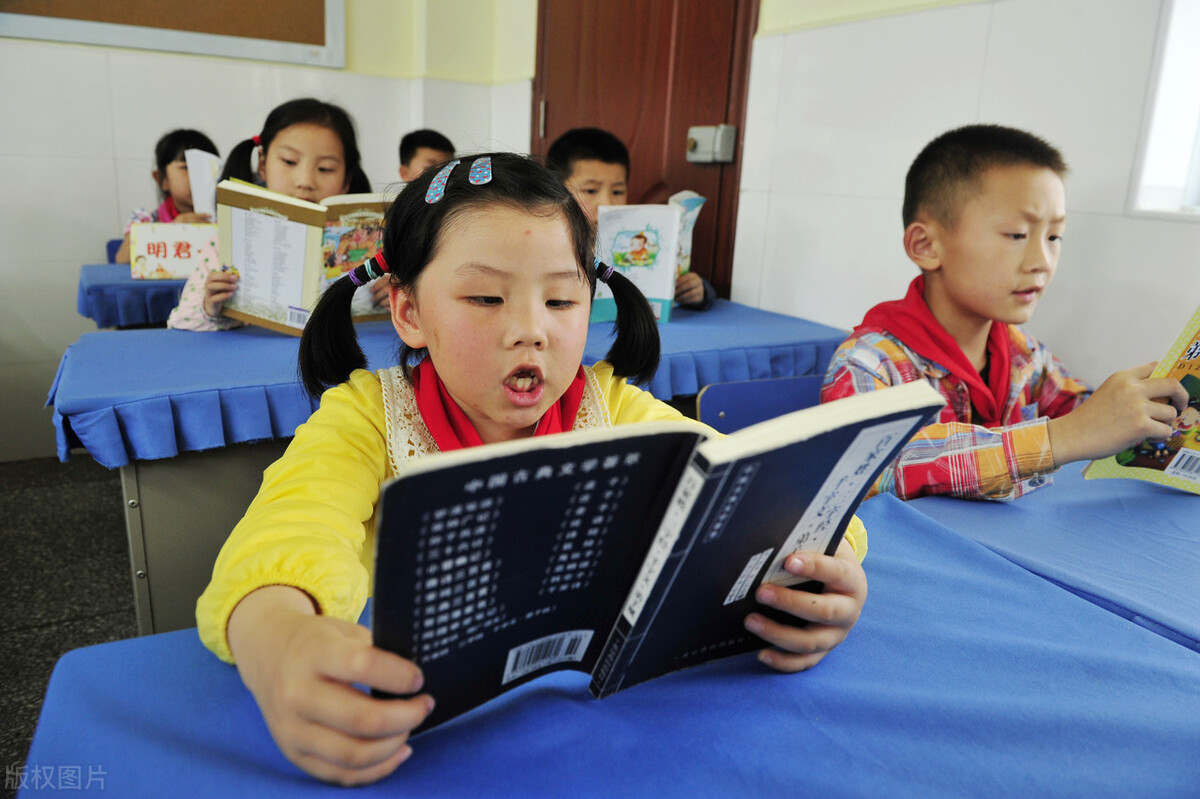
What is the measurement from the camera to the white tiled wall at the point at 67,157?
285 centimetres

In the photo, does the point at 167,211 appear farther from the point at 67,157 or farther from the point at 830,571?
the point at 830,571

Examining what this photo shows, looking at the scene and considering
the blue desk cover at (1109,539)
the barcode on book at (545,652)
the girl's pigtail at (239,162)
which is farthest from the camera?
the girl's pigtail at (239,162)

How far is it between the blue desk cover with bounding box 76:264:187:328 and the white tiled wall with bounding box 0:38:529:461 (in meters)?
0.99

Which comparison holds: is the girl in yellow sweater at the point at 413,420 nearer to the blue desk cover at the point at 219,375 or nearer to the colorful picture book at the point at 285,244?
the blue desk cover at the point at 219,375

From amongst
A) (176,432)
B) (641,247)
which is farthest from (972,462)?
(176,432)

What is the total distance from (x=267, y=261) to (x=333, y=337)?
0.82m

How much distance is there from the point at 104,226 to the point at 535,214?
9.81 feet

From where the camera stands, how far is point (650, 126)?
98.2 inches

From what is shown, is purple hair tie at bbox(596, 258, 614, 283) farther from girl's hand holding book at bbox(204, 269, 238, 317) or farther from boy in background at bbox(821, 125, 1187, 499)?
girl's hand holding book at bbox(204, 269, 238, 317)

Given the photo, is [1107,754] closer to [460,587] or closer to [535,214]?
[460,587]

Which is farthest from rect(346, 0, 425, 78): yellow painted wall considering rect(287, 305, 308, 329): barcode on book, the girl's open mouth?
the girl's open mouth

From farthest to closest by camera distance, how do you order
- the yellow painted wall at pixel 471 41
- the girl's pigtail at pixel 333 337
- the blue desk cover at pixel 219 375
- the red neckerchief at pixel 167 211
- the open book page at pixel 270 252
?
the yellow painted wall at pixel 471 41
the red neckerchief at pixel 167 211
the open book page at pixel 270 252
the blue desk cover at pixel 219 375
the girl's pigtail at pixel 333 337

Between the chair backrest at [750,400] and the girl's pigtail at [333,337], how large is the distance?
0.56m

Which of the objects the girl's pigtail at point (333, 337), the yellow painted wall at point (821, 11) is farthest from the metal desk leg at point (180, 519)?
the yellow painted wall at point (821, 11)
